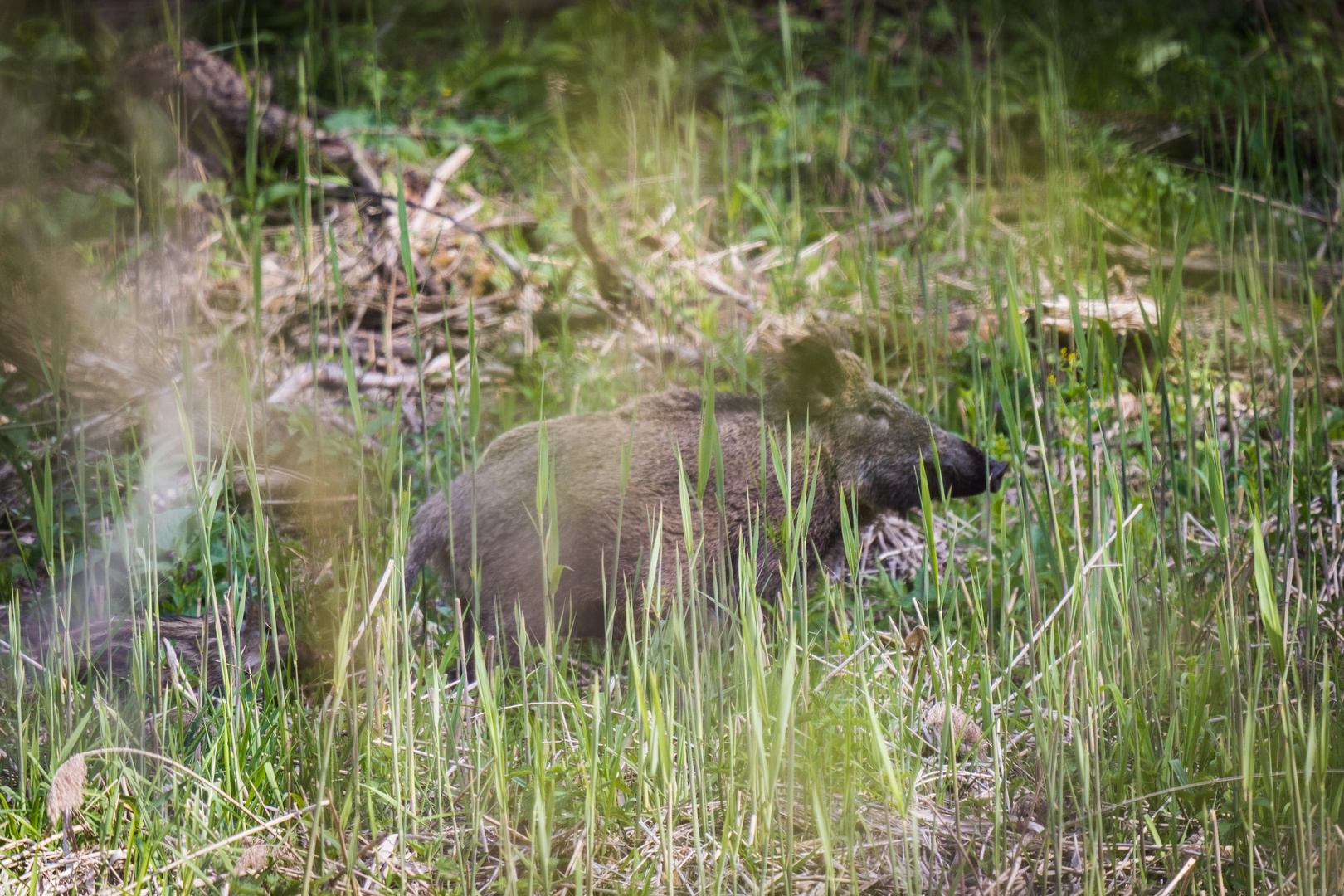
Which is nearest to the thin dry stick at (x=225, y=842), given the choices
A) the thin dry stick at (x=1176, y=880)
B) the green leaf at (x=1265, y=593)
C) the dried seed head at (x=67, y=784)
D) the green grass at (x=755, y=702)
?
the green grass at (x=755, y=702)

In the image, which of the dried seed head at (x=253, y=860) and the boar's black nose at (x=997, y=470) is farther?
the boar's black nose at (x=997, y=470)

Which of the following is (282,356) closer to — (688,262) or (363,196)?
(363,196)

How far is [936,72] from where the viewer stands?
244 inches

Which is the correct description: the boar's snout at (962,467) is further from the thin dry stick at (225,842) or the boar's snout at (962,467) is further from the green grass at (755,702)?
the thin dry stick at (225,842)

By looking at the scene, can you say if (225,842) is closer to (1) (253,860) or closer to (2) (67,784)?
(1) (253,860)

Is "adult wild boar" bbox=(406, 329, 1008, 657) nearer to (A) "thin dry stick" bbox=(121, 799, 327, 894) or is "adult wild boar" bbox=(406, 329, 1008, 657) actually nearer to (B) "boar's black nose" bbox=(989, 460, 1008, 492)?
(B) "boar's black nose" bbox=(989, 460, 1008, 492)

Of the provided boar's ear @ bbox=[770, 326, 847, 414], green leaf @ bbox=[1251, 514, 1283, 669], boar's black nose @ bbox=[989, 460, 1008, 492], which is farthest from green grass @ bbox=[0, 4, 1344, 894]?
boar's ear @ bbox=[770, 326, 847, 414]

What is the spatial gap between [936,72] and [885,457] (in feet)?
Result: 12.6

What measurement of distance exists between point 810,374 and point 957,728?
1.20 m

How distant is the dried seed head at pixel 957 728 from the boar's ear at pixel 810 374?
0.98 metres

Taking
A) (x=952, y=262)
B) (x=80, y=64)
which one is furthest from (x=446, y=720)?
(x=80, y=64)

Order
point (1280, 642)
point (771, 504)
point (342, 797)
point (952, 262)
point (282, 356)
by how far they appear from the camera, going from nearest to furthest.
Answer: point (1280, 642), point (342, 797), point (771, 504), point (282, 356), point (952, 262)

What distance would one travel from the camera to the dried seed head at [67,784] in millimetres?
1792

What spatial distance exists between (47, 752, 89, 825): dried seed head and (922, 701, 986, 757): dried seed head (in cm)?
159
